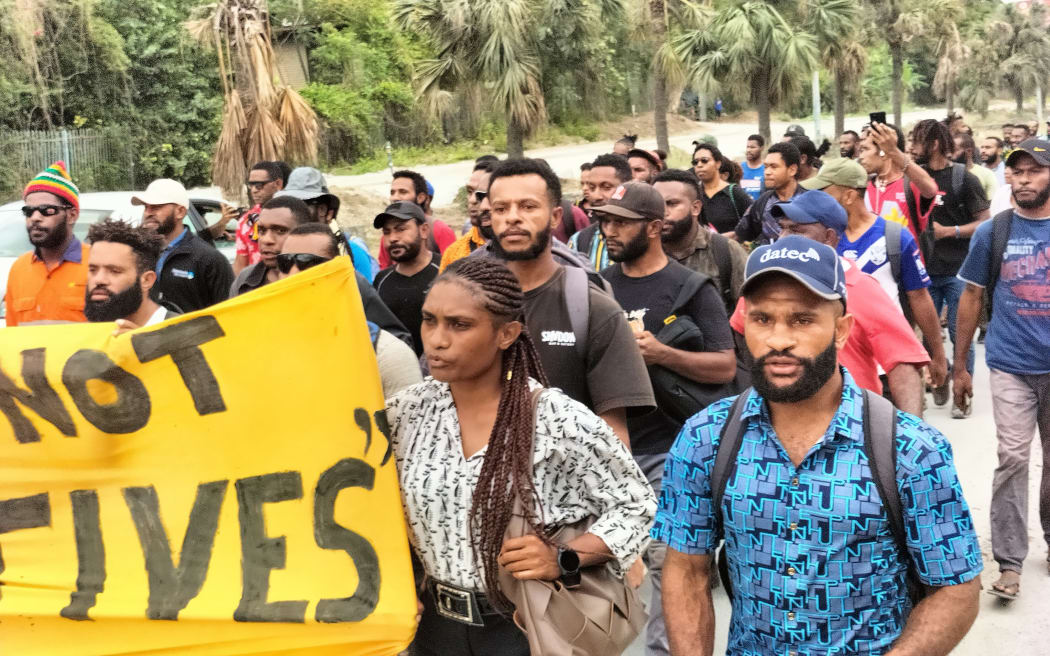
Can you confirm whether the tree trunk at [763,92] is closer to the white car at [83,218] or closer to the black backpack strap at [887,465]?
the white car at [83,218]

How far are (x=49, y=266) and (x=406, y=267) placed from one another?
193 centimetres

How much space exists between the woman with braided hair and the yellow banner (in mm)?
105

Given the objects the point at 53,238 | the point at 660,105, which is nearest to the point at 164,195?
the point at 53,238

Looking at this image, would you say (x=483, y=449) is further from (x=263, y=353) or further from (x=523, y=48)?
(x=523, y=48)

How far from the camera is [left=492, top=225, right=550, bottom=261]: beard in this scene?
4.28 m

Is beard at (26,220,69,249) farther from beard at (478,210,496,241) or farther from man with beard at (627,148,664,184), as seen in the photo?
man with beard at (627,148,664,184)

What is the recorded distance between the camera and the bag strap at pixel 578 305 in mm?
4066

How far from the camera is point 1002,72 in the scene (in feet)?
177

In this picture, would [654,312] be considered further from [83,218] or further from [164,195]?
[83,218]

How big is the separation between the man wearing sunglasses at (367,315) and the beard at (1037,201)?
320cm

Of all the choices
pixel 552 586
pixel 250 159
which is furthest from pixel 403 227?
pixel 250 159

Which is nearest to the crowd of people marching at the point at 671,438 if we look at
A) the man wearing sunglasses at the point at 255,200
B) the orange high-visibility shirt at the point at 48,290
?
the orange high-visibility shirt at the point at 48,290

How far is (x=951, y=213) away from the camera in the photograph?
9.52 meters

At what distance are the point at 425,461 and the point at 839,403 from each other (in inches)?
44.5
